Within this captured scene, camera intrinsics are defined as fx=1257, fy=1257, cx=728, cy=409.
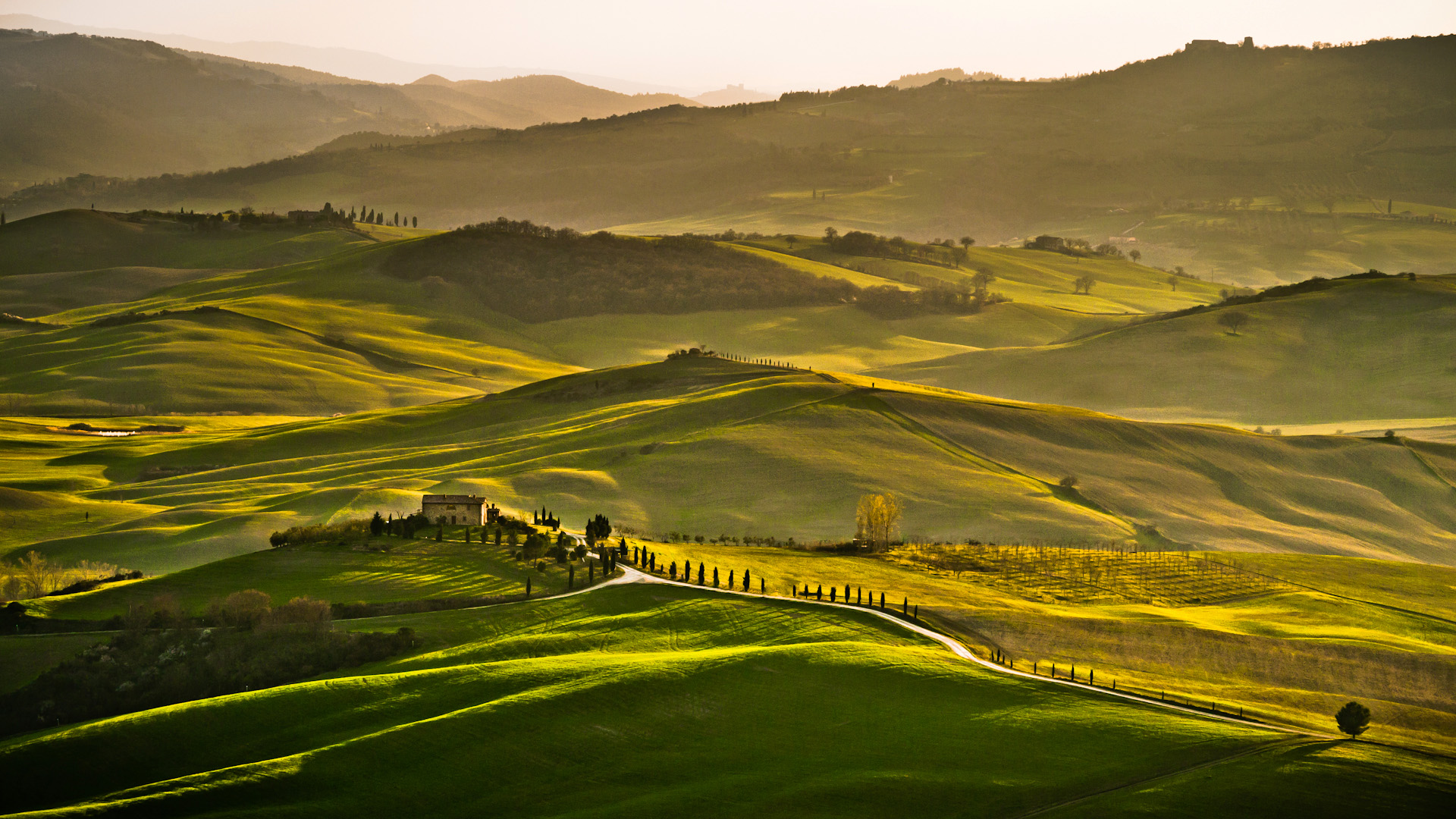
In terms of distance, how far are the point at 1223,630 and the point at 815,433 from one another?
6917cm

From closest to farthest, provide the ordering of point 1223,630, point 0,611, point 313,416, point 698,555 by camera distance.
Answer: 1. point 0,611
2. point 1223,630
3. point 698,555
4. point 313,416

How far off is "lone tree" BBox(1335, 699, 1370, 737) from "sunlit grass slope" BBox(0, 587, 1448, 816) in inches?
131

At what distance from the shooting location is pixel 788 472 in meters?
130

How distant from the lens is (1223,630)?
249ft

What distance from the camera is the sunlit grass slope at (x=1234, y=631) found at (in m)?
64.3

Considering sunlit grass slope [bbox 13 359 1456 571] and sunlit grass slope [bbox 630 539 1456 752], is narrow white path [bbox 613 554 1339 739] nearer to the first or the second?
sunlit grass slope [bbox 630 539 1456 752]

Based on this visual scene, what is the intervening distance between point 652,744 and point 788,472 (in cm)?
7743

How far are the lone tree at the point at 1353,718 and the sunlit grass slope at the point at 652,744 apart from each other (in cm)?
333

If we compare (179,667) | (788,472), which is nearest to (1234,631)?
(788,472)

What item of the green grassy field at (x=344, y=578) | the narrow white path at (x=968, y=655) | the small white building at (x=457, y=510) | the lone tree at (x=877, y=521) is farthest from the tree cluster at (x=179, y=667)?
the lone tree at (x=877, y=521)

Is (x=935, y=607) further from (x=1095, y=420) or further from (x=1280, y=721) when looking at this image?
(x=1095, y=420)

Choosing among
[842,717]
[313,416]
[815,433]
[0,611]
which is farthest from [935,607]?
[313,416]

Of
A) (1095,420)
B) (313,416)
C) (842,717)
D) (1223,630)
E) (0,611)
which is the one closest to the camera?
(842,717)

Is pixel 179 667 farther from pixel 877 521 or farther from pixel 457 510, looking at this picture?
pixel 877 521
